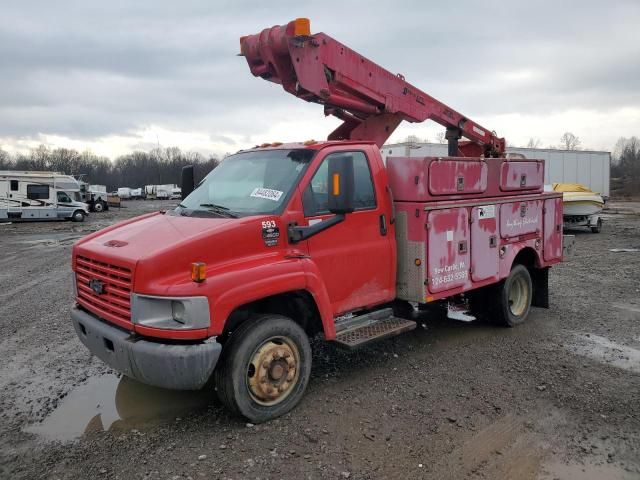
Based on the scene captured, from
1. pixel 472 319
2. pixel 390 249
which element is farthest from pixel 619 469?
pixel 472 319

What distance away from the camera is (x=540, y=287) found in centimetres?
745

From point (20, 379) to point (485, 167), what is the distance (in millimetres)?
5585

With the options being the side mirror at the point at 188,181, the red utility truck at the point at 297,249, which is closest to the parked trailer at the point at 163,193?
the side mirror at the point at 188,181

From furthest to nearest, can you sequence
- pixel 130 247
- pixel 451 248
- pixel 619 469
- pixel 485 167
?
1. pixel 485 167
2. pixel 451 248
3. pixel 130 247
4. pixel 619 469

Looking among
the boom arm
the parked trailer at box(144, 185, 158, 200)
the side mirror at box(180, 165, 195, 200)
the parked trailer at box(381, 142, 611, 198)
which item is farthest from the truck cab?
the parked trailer at box(144, 185, 158, 200)

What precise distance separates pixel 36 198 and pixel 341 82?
2928 cm

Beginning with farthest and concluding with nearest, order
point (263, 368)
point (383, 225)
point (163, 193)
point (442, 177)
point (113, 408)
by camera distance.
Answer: point (163, 193) → point (442, 177) → point (383, 225) → point (113, 408) → point (263, 368)

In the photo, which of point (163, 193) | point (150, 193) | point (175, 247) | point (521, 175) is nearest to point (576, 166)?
point (521, 175)

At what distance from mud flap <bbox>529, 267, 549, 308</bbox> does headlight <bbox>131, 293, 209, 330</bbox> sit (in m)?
5.47

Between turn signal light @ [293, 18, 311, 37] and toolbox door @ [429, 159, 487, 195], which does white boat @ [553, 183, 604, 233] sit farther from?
turn signal light @ [293, 18, 311, 37]

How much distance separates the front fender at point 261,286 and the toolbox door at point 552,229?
13.7ft

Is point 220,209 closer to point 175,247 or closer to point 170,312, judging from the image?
point 175,247

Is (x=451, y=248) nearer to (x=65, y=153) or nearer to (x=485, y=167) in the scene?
(x=485, y=167)

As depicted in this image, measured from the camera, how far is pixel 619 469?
11.4ft
